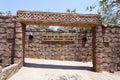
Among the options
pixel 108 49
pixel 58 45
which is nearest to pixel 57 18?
pixel 108 49

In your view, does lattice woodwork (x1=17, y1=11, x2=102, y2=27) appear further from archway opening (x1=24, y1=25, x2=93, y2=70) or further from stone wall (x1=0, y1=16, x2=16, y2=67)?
archway opening (x1=24, y1=25, x2=93, y2=70)

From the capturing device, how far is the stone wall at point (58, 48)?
598 inches

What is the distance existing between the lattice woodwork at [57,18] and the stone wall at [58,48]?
454cm

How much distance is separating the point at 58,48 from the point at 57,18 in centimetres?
480

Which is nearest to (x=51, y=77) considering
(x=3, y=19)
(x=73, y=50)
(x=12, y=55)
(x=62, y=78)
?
(x=62, y=78)

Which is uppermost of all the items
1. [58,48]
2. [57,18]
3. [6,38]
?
[57,18]

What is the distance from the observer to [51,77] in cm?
934

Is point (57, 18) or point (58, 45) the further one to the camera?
point (58, 45)

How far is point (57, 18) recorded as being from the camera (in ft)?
35.4

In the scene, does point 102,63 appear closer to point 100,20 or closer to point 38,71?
point 100,20

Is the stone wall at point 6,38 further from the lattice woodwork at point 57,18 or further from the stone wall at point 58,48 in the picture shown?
the stone wall at point 58,48

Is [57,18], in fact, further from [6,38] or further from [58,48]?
[58,48]

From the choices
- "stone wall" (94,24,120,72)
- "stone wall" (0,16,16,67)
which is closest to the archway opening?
"stone wall" (94,24,120,72)

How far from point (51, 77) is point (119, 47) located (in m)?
3.97
